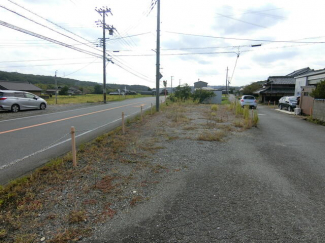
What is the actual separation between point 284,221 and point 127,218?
208 centimetres

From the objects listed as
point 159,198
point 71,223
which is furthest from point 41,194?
point 159,198

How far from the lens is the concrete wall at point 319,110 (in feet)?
43.2

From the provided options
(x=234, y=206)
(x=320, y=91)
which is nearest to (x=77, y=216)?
(x=234, y=206)

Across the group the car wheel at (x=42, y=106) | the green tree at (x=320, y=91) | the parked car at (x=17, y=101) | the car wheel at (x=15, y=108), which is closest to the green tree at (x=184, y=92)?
the car wheel at (x=42, y=106)

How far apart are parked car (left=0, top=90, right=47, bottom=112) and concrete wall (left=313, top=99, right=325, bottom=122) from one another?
20484 millimetres

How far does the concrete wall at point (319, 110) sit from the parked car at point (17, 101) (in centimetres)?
2048

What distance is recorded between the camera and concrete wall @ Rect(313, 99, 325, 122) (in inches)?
518

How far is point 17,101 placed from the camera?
51.9 ft

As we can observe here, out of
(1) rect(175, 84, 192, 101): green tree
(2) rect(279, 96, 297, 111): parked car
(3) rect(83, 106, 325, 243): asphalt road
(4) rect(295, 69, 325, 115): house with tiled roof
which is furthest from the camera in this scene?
(1) rect(175, 84, 192, 101): green tree

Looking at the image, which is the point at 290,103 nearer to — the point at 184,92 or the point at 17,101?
the point at 184,92

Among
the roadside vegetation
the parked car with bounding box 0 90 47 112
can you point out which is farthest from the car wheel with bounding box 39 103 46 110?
the roadside vegetation

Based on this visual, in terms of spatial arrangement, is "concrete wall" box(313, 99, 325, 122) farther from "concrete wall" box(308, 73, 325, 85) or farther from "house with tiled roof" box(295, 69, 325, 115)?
"concrete wall" box(308, 73, 325, 85)

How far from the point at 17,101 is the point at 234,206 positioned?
690 inches

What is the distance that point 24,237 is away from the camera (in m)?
2.43
